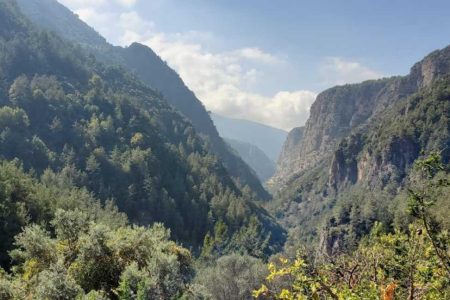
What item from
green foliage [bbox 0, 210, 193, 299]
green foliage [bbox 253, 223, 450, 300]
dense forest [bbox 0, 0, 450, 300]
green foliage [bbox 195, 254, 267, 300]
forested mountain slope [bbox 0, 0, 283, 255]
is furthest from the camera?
forested mountain slope [bbox 0, 0, 283, 255]

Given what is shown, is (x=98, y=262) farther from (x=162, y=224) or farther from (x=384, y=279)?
(x=384, y=279)

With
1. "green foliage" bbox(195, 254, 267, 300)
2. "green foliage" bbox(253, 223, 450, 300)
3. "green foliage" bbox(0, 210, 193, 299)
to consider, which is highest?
"green foliage" bbox(253, 223, 450, 300)

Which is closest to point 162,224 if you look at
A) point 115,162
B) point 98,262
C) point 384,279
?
point 98,262

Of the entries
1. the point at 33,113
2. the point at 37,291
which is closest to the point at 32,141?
the point at 33,113

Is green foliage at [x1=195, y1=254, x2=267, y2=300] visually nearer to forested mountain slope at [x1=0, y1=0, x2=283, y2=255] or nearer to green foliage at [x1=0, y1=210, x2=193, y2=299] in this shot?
green foliage at [x1=0, y1=210, x2=193, y2=299]

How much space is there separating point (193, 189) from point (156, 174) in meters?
17.0

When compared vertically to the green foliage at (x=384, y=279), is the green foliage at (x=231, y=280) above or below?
below

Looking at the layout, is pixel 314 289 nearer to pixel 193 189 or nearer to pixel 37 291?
pixel 37 291

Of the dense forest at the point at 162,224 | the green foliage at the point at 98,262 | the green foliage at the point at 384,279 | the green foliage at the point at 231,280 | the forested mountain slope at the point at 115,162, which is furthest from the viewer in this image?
the forested mountain slope at the point at 115,162

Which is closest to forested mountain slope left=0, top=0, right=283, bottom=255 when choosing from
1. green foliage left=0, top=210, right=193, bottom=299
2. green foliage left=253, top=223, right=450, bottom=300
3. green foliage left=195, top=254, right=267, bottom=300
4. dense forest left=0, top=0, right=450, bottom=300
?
dense forest left=0, top=0, right=450, bottom=300

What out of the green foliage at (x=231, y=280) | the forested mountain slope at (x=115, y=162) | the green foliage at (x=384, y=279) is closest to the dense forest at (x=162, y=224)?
the green foliage at (x=384, y=279)

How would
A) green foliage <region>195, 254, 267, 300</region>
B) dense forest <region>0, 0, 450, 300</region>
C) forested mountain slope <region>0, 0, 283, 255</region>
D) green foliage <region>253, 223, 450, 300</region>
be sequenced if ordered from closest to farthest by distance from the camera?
green foliage <region>253, 223, 450, 300</region>
dense forest <region>0, 0, 450, 300</region>
green foliage <region>195, 254, 267, 300</region>
forested mountain slope <region>0, 0, 283, 255</region>

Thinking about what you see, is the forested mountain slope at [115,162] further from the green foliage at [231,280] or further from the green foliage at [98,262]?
the green foliage at [98,262]

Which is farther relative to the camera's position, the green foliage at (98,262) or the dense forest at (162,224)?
the green foliage at (98,262)
